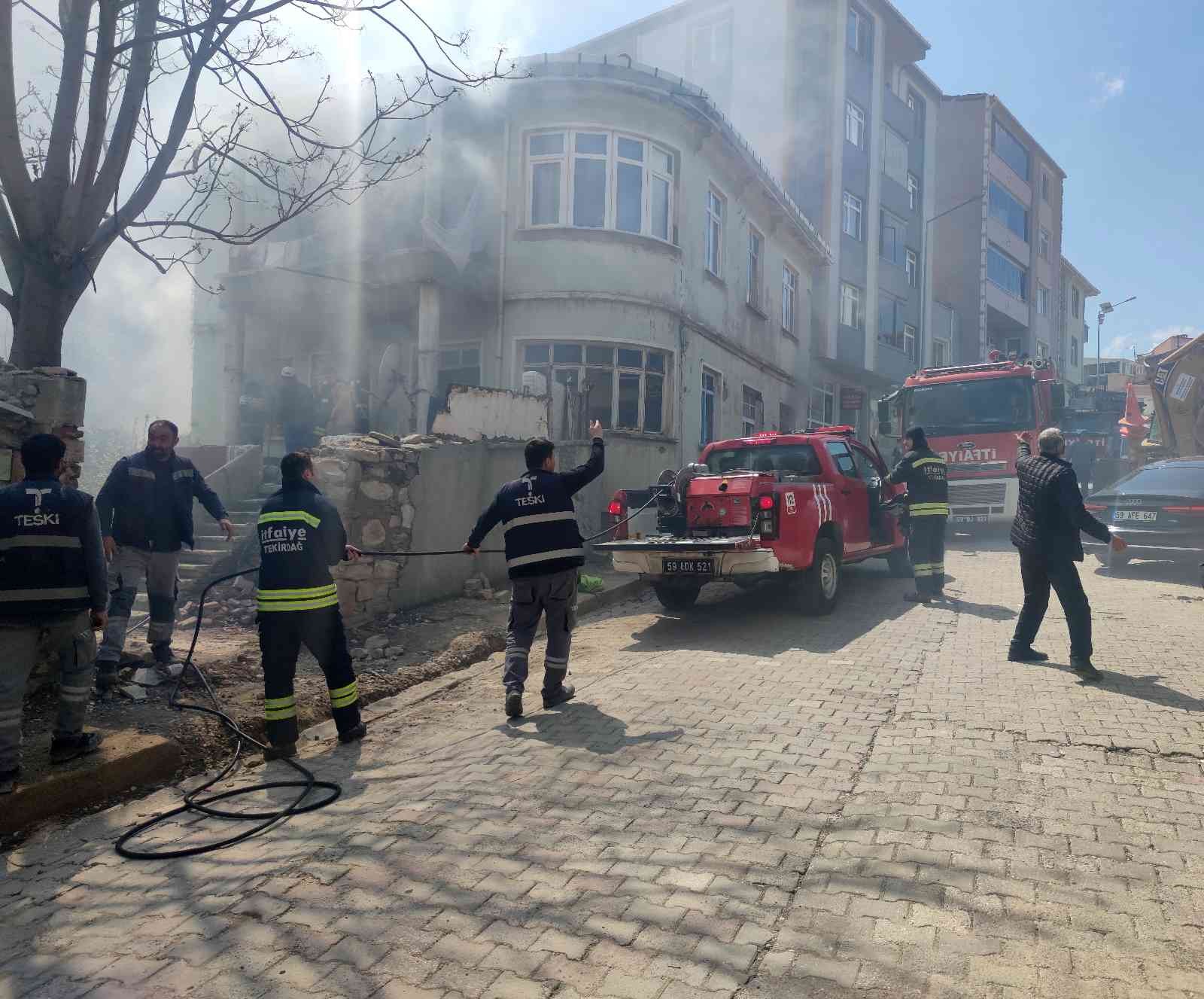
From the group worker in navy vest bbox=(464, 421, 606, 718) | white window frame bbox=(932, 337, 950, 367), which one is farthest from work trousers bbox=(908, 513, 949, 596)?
white window frame bbox=(932, 337, 950, 367)

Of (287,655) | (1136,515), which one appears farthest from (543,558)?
(1136,515)

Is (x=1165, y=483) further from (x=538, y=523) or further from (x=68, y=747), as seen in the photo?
(x=68, y=747)

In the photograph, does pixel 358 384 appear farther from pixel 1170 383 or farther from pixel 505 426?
pixel 1170 383

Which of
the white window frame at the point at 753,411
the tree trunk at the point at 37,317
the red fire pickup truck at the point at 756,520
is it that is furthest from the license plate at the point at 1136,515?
the tree trunk at the point at 37,317

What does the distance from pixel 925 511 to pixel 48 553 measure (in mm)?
8149

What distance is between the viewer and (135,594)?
6.30 m

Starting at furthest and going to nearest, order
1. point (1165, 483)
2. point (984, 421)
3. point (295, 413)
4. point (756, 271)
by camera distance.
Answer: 1. point (756, 271)
2. point (984, 421)
3. point (295, 413)
4. point (1165, 483)

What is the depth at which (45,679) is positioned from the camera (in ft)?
18.9

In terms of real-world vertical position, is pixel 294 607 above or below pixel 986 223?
below

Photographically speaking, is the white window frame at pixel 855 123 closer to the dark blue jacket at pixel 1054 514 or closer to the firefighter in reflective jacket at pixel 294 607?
the dark blue jacket at pixel 1054 514

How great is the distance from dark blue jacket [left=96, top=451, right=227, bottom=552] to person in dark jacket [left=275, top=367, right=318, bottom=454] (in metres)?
A: 6.87

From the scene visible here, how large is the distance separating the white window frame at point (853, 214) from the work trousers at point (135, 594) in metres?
24.0

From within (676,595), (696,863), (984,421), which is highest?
(984,421)

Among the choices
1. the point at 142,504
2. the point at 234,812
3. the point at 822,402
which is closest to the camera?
the point at 234,812
